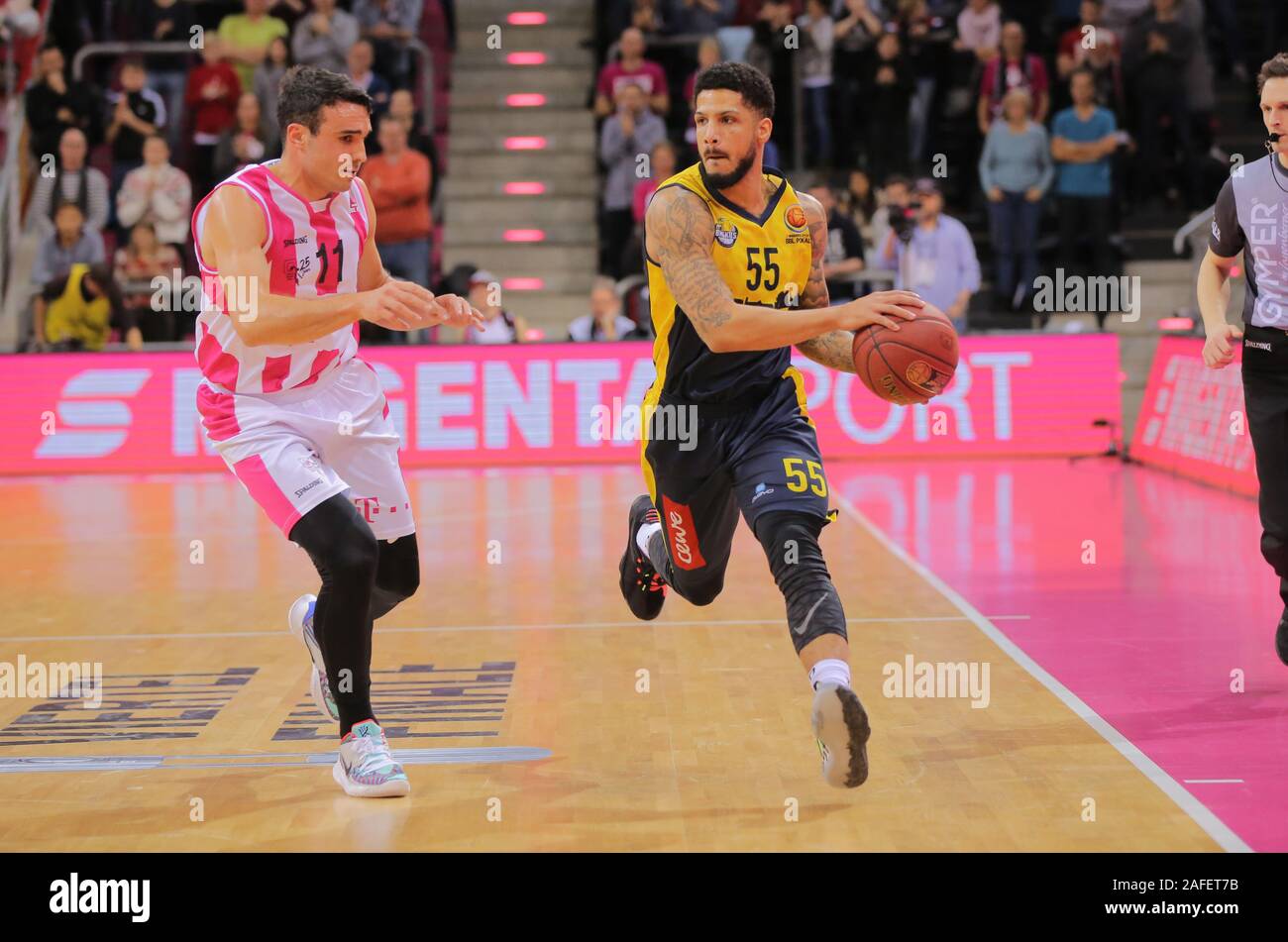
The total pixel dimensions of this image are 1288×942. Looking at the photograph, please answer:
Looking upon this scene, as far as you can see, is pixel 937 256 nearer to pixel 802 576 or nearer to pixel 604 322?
pixel 604 322

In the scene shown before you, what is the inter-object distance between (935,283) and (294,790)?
35.6ft

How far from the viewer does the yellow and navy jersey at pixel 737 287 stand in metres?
5.54

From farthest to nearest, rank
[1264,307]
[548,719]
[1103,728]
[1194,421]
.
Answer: [1194,421]
[1264,307]
[548,719]
[1103,728]

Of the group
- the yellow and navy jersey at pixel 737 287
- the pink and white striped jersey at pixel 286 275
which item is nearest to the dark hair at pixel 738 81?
the yellow and navy jersey at pixel 737 287

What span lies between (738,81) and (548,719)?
248 cm

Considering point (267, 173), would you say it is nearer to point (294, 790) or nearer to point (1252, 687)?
point (294, 790)

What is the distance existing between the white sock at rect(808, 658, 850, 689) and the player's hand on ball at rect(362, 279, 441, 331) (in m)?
1.54

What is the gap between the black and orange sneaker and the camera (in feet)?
22.0

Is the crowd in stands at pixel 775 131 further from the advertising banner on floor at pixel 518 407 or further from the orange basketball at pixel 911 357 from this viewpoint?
the orange basketball at pixel 911 357

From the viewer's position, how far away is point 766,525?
5.29 meters

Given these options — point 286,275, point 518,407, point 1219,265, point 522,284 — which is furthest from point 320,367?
point 522,284

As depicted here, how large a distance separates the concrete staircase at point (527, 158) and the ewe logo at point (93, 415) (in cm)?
450

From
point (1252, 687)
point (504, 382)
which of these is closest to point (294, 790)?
point (1252, 687)

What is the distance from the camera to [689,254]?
17.7 feet
